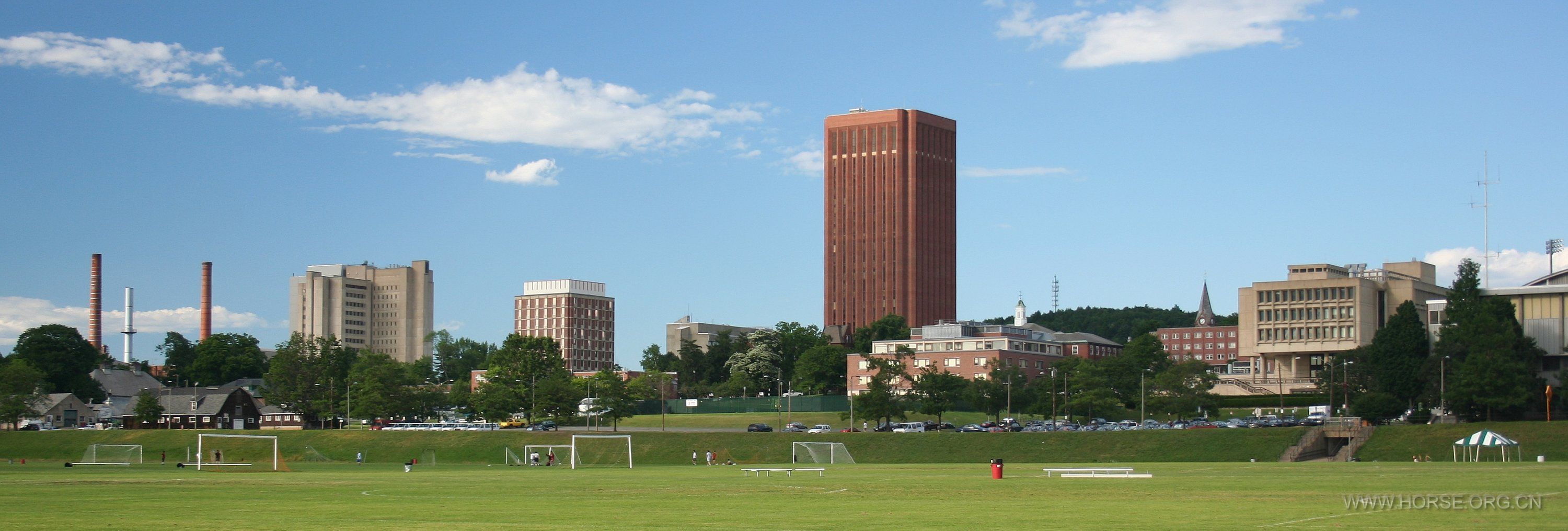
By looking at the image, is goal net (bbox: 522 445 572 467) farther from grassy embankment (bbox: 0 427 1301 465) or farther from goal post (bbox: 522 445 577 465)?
grassy embankment (bbox: 0 427 1301 465)

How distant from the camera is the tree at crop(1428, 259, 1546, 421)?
325 ft

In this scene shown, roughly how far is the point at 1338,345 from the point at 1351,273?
16.0 meters

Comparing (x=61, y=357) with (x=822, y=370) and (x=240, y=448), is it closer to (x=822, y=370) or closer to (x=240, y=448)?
(x=240, y=448)

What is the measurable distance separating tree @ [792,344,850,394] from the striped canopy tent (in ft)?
340

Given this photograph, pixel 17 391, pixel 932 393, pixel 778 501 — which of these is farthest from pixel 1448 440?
pixel 17 391

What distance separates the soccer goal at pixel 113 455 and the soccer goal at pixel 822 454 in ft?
143

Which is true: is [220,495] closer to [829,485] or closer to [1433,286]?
[829,485]

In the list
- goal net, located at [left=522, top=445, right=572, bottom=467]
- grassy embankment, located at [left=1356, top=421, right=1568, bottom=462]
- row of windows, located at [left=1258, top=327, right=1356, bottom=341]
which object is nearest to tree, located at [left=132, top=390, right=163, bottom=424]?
goal net, located at [left=522, top=445, right=572, bottom=467]

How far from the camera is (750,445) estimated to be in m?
99.2

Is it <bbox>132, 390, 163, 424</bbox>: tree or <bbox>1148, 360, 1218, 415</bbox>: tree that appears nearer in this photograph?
<bbox>1148, 360, 1218, 415</bbox>: tree

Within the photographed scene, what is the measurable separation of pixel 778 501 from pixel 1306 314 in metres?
155

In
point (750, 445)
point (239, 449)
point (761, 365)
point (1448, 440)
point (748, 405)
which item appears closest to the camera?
point (1448, 440)

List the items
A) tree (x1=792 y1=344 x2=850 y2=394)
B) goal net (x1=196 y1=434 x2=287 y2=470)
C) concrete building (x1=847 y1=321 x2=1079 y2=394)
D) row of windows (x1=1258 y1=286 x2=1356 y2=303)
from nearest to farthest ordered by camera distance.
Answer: goal net (x1=196 y1=434 x2=287 y2=470), row of windows (x1=1258 y1=286 x2=1356 y2=303), concrete building (x1=847 y1=321 x2=1079 y2=394), tree (x1=792 y1=344 x2=850 y2=394)

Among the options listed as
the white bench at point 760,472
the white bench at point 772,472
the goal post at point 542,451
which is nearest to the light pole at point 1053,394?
the goal post at point 542,451
